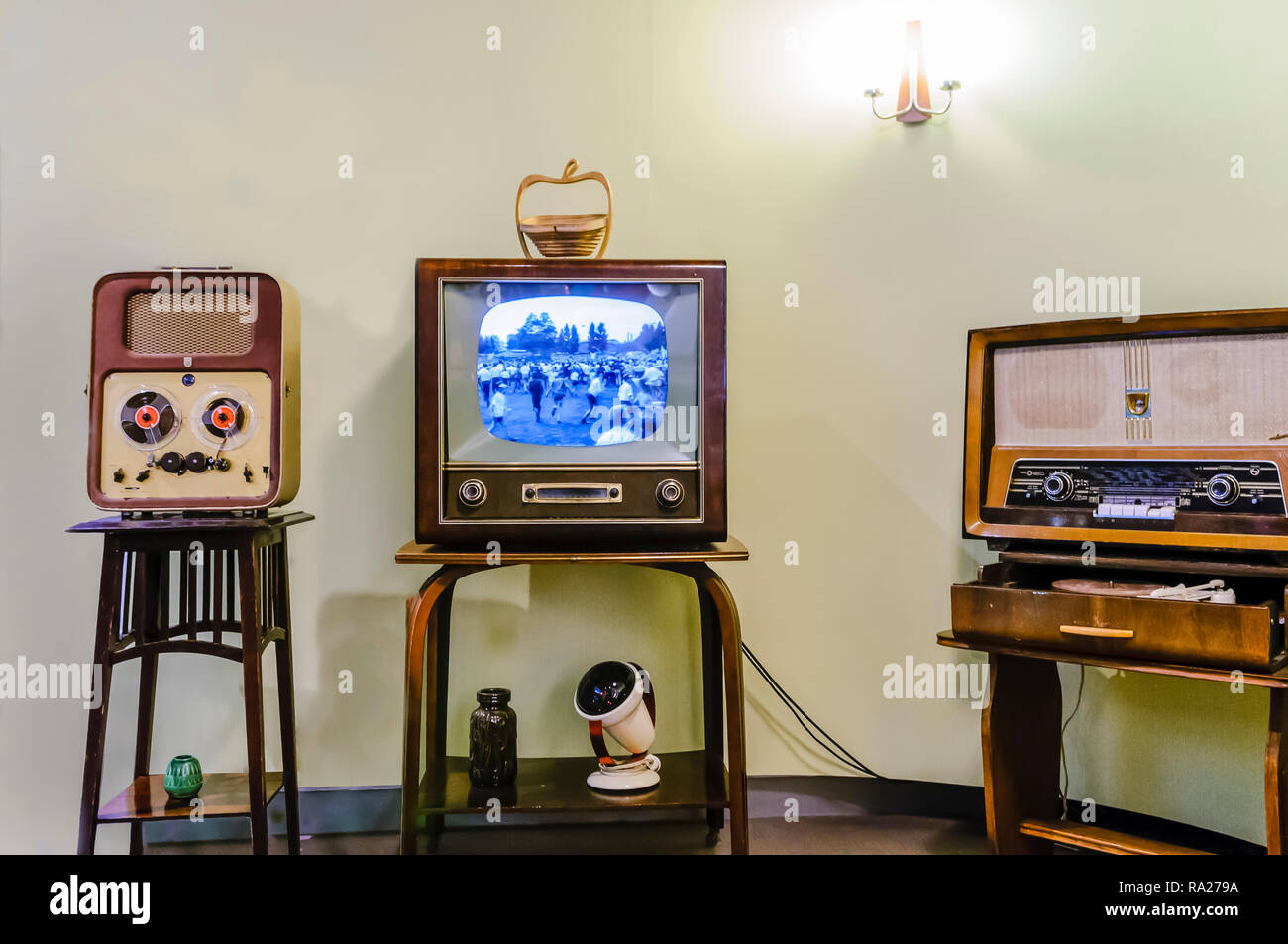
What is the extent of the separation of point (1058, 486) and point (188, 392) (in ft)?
5.15

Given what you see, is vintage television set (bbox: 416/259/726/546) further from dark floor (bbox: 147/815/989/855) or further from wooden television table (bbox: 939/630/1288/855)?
dark floor (bbox: 147/815/989/855)

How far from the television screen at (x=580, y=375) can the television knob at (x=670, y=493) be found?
0.05 metres

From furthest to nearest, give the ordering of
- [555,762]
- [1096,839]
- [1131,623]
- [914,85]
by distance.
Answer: [914,85] → [555,762] → [1096,839] → [1131,623]

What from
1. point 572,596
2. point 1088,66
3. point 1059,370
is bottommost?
point 572,596

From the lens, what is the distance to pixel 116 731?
6.72 ft

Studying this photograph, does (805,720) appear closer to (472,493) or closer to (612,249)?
(472,493)

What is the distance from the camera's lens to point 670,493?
1.65 m

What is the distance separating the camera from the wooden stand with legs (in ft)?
5.43

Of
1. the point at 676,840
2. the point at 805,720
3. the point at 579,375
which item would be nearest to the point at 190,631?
the point at 579,375

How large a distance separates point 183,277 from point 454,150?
70 centimetres

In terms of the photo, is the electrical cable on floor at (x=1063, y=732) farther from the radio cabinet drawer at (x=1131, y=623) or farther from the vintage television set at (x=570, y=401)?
the vintage television set at (x=570, y=401)

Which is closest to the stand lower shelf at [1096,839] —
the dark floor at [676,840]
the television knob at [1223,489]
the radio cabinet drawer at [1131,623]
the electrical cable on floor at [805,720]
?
the dark floor at [676,840]

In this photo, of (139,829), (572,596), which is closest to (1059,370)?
(572,596)

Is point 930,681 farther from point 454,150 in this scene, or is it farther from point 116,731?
point 116,731
